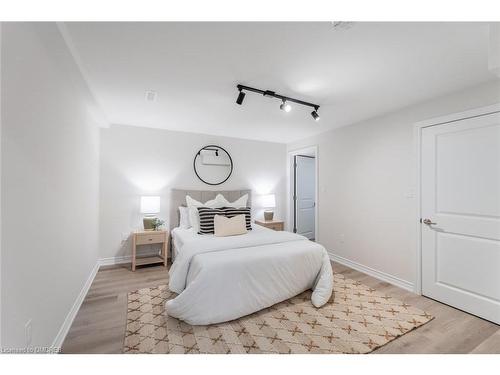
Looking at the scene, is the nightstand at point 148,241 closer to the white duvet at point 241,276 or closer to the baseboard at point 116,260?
the baseboard at point 116,260

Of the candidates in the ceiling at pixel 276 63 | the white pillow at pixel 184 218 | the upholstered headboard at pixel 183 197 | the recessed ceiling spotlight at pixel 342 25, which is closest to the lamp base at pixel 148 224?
the upholstered headboard at pixel 183 197

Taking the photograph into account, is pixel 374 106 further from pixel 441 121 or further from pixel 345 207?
pixel 345 207

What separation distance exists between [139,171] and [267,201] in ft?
8.04

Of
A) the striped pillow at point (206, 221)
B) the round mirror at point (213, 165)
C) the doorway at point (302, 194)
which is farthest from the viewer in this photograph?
the doorway at point (302, 194)

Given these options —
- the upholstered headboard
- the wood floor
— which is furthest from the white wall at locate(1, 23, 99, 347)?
the upholstered headboard

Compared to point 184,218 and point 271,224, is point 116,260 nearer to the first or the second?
point 184,218

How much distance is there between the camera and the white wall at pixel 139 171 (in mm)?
3488

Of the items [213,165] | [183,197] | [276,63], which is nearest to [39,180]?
[276,63]

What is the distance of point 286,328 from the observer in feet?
6.34

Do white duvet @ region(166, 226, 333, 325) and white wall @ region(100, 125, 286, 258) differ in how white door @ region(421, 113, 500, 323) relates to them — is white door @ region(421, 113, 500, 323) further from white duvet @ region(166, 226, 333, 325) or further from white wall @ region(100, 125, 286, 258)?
white wall @ region(100, 125, 286, 258)

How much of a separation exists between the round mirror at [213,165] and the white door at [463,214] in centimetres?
308

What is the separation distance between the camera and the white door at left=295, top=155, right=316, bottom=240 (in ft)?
16.5
